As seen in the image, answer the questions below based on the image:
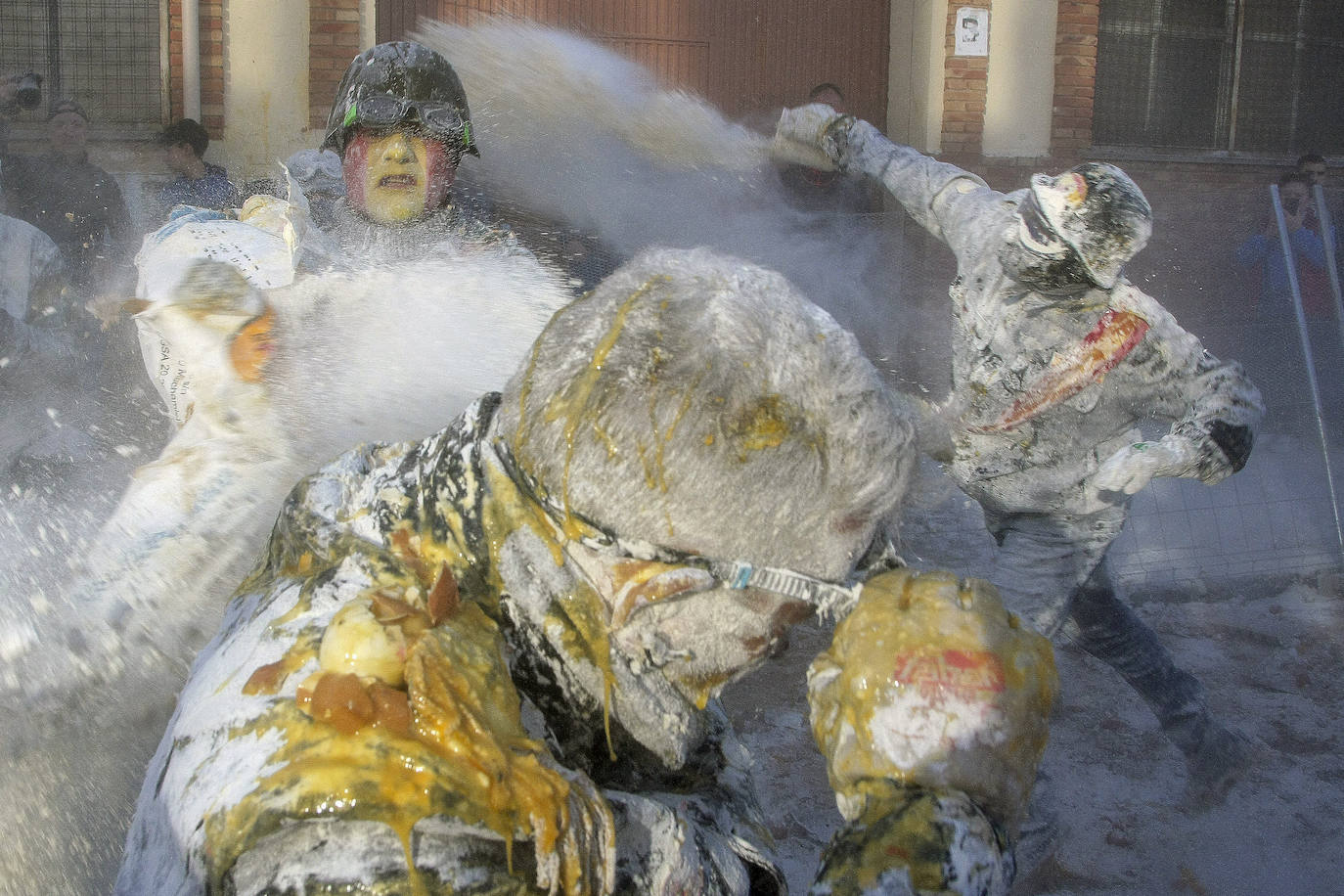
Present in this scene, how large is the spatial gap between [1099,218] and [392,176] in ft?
6.78

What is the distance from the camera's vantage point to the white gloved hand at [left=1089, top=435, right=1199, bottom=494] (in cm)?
301

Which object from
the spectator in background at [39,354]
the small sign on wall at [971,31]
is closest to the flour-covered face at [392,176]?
the spectator in background at [39,354]

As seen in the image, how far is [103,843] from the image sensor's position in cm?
206

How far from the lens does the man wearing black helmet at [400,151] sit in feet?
10.2

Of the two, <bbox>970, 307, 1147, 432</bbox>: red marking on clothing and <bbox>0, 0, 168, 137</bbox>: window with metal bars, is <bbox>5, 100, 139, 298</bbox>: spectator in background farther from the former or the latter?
<bbox>970, 307, 1147, 432</bbox>: red marking on clothing

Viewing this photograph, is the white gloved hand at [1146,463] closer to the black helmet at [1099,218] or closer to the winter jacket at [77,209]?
the black helmet at [1099,218]

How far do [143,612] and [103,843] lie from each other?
535 mm

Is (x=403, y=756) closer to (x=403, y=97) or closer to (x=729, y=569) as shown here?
(x=729, y=569)

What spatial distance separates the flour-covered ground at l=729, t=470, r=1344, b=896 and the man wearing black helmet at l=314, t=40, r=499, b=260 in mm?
1677

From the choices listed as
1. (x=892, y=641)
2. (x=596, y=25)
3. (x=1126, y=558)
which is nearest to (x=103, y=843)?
(x=892, y=641)

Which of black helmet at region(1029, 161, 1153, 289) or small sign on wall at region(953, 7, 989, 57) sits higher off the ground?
small sign on wall at region(953, 7, 989, 57)

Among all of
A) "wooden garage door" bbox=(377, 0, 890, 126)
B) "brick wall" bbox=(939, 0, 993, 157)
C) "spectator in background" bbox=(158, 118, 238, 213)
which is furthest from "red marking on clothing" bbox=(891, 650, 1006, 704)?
"brick wall" bbox=(939, 0, 993, 157)

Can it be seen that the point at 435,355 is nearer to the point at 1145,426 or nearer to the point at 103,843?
the point at 103,843

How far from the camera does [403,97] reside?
315 cm
